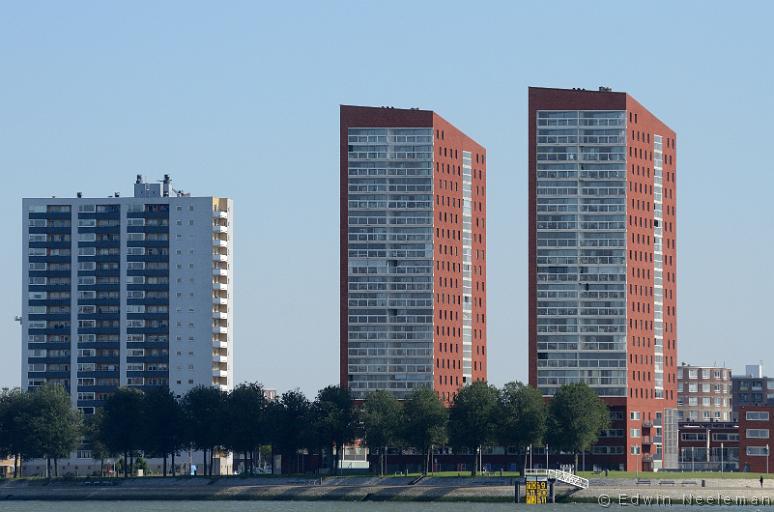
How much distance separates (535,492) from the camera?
191 metres

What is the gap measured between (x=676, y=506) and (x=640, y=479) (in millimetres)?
14512

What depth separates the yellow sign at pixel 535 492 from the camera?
190875 millimetres

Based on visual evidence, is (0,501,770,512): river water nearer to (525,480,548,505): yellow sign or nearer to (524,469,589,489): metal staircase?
(525,480,548,505): yellow sign

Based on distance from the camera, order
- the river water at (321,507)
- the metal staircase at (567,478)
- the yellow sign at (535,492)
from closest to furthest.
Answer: the river water at (321,507), the yellow sign at (535,492), the metal staircase at (567,478)

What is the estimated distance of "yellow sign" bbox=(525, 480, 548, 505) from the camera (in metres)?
191

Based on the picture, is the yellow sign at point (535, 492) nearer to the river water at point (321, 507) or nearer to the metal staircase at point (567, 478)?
the metal staircase at point (567, 478)

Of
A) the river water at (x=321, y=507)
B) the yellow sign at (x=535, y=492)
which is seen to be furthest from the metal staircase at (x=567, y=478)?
the river water at (x=321, y=507)

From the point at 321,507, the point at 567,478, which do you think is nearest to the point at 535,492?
the point at 567,478

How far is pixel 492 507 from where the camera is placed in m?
182

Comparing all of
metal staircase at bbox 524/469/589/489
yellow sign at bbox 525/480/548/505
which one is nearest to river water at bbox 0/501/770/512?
yellow sign at bbox 525/480/548/505

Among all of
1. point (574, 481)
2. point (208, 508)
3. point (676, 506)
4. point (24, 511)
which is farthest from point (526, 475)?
point (24, 511)

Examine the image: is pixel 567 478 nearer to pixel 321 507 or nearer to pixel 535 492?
A: pixel 535 492

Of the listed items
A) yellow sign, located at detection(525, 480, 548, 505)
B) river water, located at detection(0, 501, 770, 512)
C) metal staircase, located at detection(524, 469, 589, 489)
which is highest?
metal staircase, located at detection(524, 469, 589, 489)

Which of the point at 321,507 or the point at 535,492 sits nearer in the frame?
the point at 321,507
